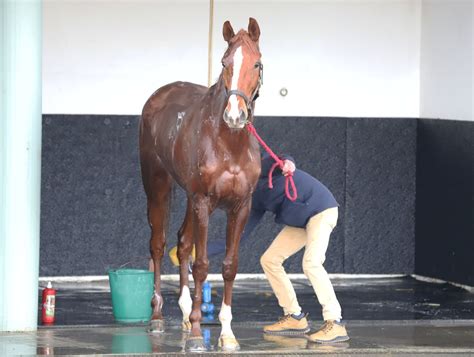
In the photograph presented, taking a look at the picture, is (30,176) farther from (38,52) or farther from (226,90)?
(226,90)

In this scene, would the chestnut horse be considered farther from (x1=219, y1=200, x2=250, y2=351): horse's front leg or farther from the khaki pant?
the khaki pant

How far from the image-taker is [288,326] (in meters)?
9.19

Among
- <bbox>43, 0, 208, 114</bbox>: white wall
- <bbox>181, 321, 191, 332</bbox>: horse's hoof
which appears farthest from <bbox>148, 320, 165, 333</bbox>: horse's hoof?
<bbox>43, 0, 208, 114</bbox>: white wall

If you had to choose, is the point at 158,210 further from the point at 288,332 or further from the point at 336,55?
the point at 336,55

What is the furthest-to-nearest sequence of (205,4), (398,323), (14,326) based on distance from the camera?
1. (205,4)
2. (398,323)
3. (14,326)

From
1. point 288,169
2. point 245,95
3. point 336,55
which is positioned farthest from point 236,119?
point 336,55

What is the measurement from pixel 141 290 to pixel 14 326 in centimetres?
102

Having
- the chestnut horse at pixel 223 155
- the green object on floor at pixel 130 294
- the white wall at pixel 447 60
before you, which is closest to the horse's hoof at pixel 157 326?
the chestnut horse at pixel 223 155

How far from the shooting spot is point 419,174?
1259 centimetres

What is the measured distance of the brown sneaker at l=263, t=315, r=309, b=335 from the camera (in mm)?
9164

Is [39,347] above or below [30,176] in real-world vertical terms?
below

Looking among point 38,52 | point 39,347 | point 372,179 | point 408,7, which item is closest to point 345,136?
point 372,179

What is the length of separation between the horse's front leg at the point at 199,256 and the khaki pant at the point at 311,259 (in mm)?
757

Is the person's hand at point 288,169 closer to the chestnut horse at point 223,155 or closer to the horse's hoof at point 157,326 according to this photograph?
the chestnut horse at point 223,155
